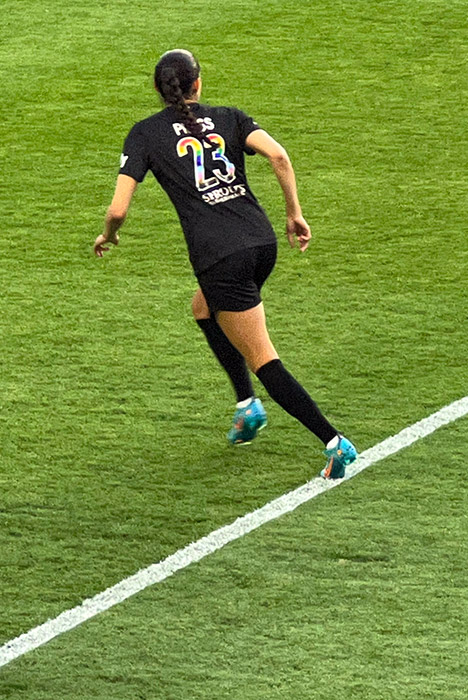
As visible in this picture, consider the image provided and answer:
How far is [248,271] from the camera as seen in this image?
645cm

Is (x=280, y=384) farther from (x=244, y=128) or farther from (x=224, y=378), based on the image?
(x=224, y=378)

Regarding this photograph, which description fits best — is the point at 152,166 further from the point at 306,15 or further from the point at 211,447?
the point at 306,15

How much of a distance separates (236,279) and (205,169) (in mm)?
461

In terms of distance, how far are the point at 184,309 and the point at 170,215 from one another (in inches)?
62.2

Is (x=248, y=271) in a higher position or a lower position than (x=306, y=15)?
higher

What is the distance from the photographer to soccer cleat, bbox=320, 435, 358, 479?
20.9 feet

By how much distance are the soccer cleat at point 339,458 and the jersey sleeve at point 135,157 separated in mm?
1332

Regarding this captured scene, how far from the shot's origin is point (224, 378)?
25.1ft

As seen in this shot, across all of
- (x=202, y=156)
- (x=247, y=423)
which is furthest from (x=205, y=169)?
(x=247, y=423)

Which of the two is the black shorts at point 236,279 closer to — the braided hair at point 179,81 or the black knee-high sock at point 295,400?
the black knee-high sock at point 295,400

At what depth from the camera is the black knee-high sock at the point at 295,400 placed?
6406mm

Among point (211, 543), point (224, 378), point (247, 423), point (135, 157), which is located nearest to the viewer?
point (211, 543)

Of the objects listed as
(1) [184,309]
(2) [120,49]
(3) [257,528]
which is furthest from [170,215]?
(3) [257,528]

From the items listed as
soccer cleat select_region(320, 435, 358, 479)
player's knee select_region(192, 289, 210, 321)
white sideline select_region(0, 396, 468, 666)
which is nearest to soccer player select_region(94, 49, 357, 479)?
soccer cleat select_region(320, 435, 358, 479)
